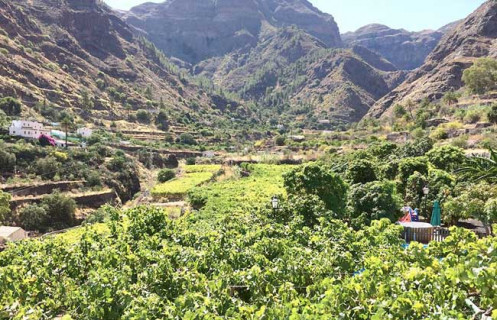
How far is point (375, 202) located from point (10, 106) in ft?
264

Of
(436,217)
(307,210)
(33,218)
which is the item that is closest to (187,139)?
(33,218)

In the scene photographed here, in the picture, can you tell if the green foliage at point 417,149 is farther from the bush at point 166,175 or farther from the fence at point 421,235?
the bush at point 166,175

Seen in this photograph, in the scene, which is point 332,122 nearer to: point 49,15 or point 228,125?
point 228,125

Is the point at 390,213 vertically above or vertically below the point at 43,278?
below

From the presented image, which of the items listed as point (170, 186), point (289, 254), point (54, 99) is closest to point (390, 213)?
point (289, 254)

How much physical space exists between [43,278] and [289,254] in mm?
6599

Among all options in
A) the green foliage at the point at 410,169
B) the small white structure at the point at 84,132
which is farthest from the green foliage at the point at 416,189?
the small white structure at the point at 84,132

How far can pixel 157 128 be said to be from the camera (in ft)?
371

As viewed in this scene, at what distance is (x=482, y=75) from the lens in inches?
3105

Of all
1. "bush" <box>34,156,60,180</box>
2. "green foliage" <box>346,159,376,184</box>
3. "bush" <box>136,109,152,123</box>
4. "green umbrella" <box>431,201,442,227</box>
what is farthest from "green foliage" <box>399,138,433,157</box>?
"bush" <box>136,109,152,123</box>

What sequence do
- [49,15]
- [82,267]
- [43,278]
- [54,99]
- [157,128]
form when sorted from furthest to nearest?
[49,15], [157,128], [54,99], [82,267], [43,278]

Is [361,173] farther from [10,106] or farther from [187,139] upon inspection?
[187,139]

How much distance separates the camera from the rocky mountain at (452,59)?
4963 inches

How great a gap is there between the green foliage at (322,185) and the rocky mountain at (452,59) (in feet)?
367
